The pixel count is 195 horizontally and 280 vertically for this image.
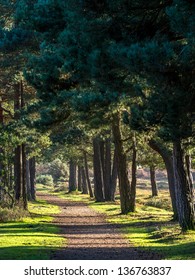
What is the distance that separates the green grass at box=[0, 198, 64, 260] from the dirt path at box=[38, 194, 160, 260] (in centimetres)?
43

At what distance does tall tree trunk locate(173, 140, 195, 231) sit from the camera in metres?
19.0

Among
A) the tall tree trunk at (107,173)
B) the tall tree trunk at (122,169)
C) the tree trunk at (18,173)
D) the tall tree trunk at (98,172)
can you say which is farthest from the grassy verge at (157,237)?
the tall tree trunk at (107,173)

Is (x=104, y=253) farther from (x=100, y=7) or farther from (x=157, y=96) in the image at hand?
(x=100, y=7)

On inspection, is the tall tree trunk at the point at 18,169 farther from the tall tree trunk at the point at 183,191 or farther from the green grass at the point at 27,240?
the tall tree trunk at the point at 183,191

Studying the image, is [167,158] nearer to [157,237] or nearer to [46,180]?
[157,237]

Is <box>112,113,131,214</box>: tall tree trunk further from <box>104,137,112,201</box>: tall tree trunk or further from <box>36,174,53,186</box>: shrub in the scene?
<box>36,174,53,186</box>: shrub

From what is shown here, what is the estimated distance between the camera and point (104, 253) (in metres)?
15.8

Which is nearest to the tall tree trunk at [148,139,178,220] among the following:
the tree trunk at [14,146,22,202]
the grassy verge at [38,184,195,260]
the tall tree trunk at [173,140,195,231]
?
the grassy verge at [38,184,195,260]

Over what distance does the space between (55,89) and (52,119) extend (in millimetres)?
4395

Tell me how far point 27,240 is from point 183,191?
227 inches

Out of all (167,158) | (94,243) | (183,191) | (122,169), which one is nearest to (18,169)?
(122,169)

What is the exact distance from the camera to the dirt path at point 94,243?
14941 mm

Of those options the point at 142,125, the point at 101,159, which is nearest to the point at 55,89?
the point at 142,125
